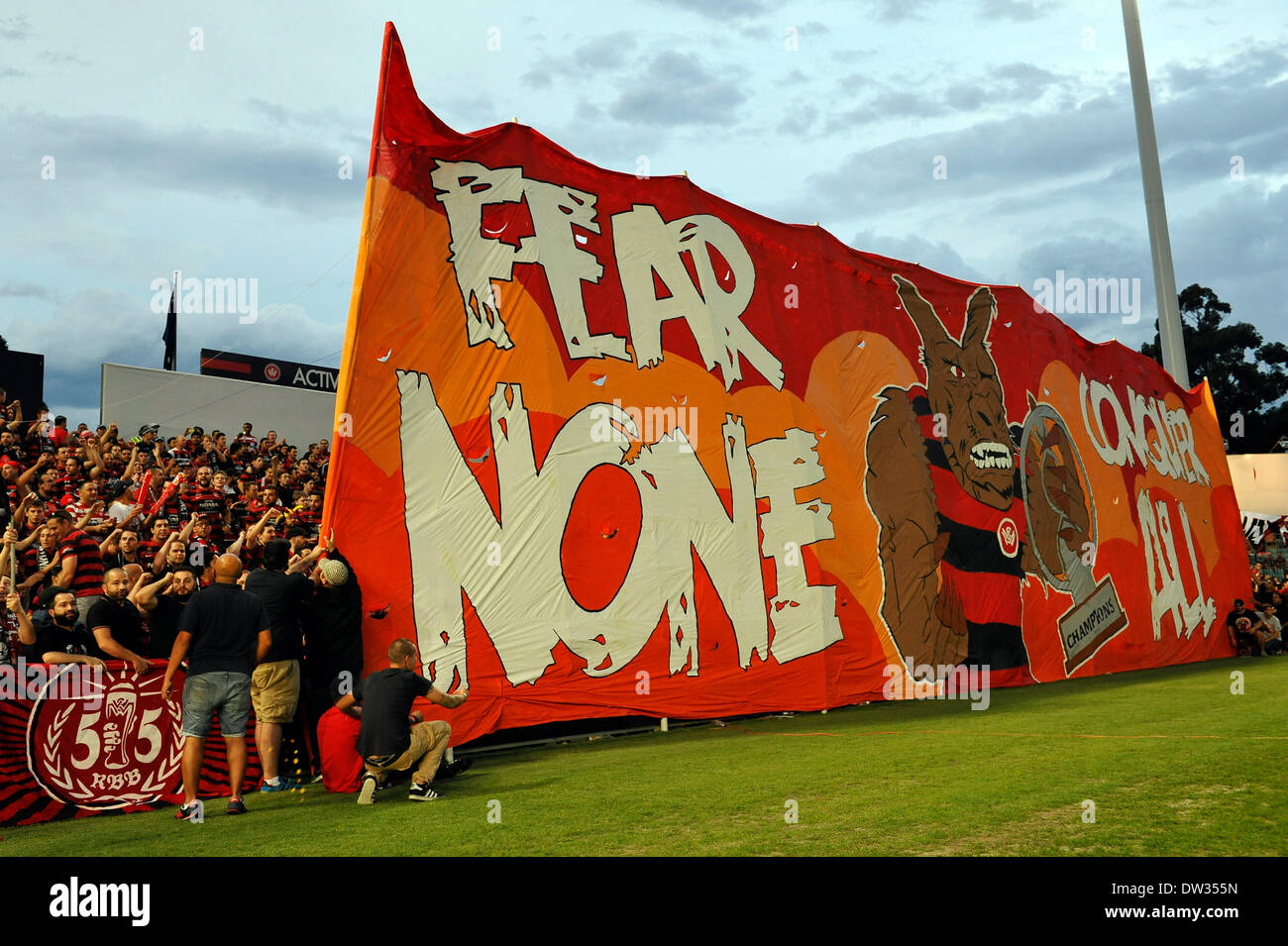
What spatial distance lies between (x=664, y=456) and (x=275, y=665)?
6.17 meters

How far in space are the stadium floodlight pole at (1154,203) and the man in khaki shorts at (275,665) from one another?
30.8 metres

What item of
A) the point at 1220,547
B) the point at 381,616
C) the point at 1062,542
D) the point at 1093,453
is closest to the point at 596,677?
the point at 381,616

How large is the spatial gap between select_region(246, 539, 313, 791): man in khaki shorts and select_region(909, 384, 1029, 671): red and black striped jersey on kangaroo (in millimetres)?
11437

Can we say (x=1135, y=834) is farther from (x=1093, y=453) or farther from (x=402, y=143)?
(x=1093, y=453)

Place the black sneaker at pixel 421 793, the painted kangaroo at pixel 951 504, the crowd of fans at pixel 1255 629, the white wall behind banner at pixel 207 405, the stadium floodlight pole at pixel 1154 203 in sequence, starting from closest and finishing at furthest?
the black sneaker at pixel 421 793 < the painted kangaroo at pixel 951 504 < the crowd of fans at pixel 1255 629 < the white wall behind banner at pixel 207 405 < the stadium floodlight pole at pixel 1154 203

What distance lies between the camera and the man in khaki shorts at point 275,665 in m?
9.22

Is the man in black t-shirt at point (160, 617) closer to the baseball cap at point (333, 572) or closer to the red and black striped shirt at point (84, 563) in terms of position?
the red and black striped shirt at point (84, 563)

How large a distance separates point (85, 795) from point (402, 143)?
25.7 ft

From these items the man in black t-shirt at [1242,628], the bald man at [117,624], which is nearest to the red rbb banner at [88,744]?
the bald man at [117,624]

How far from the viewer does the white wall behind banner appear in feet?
88.2

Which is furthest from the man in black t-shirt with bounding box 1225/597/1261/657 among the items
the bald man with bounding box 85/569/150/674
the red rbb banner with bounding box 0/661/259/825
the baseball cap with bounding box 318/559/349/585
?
the bald man with bounding box 85/569/150/674

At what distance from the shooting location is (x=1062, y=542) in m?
20.8

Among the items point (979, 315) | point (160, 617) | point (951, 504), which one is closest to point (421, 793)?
point (160, 617)
